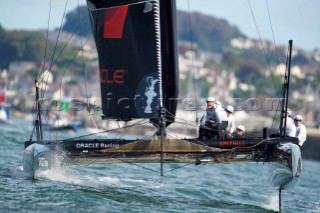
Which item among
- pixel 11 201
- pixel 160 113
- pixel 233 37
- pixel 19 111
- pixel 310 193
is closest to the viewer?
pixel 11 201

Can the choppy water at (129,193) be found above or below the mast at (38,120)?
below

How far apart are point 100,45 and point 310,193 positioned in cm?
673

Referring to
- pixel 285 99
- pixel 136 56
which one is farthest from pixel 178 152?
pixel 285 99

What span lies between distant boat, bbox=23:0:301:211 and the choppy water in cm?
51

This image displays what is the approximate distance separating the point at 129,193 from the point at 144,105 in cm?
138

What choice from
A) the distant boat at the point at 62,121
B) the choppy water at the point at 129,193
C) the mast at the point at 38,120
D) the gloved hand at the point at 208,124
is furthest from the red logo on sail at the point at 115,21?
the choppy water at the point at 129,193

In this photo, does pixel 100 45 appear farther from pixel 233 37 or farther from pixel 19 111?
pixel 233 37

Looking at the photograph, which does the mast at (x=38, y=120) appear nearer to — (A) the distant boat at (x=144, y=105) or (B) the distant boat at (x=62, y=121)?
(A) the distant boat at (x=144, y=105)

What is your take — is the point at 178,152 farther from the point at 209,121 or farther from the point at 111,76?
the point at 111,76

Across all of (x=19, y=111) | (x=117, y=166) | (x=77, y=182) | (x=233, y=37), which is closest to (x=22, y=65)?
(x=19, y=111)

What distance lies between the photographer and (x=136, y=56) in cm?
1330

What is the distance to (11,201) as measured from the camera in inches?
466

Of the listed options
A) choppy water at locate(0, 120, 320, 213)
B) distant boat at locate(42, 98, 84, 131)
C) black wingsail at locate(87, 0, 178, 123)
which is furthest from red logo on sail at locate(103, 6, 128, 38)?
choppy water at locate(0, 120, 320, 213)

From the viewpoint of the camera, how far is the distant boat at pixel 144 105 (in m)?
12.8
